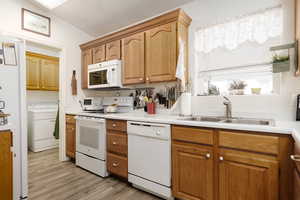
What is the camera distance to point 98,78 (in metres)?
2.70

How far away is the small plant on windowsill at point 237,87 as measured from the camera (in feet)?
6.06

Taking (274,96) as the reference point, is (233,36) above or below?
above

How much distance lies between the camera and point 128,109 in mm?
2701

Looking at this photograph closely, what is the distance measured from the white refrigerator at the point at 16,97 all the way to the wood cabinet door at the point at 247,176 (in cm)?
185

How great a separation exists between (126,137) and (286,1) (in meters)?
2.22

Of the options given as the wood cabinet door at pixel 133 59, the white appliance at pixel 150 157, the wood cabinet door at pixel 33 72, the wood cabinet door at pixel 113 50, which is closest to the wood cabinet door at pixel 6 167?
the white appliance at pixel 150 157

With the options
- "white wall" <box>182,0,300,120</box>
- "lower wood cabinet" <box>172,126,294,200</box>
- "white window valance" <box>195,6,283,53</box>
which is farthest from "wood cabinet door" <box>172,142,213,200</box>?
"white window valance" <box>195,6,283,53</box>

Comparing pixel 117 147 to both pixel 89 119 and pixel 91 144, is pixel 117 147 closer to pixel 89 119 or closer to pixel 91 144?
pixel 91 144

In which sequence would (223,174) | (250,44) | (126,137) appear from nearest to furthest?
(223,174) → (250,44) → (126,137)

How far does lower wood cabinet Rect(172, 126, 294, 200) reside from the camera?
1154mm

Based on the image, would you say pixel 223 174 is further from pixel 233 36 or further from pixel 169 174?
pixel 233 36

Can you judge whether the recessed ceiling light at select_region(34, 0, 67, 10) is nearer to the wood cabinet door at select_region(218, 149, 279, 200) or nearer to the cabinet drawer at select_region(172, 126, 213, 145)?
the cabinet drawer at select_region(172, 126, 213, 145)

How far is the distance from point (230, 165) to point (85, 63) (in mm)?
2840

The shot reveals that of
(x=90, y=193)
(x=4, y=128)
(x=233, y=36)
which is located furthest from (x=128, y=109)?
(x=233, y=36)
